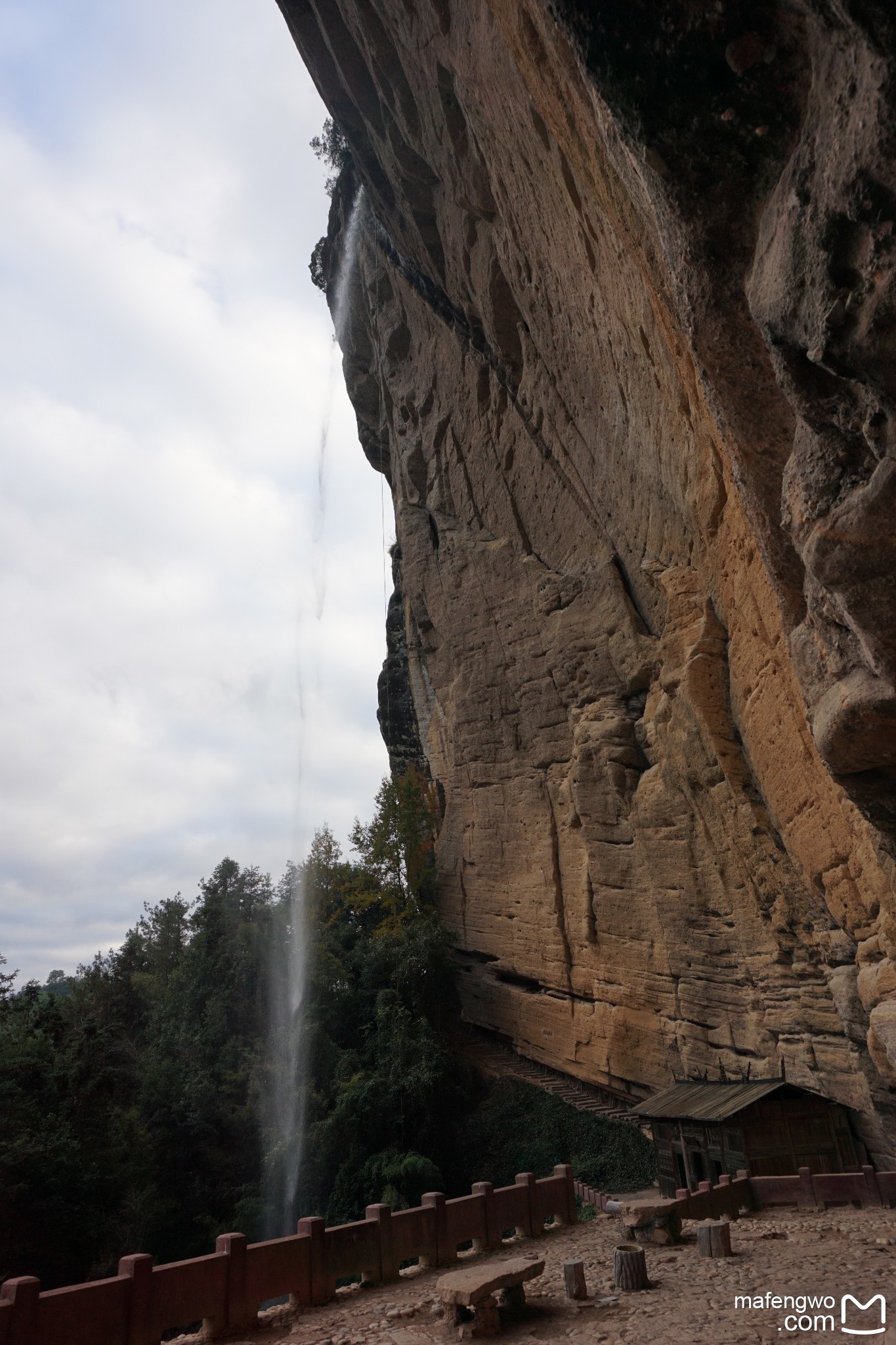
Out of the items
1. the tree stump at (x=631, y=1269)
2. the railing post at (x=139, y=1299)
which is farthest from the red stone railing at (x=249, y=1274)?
the tree stump at (x=631, y=1269)

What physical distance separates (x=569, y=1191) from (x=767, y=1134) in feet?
12.0

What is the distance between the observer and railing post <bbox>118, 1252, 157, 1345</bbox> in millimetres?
5730

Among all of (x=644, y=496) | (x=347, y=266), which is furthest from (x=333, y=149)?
(x=644, y=496)

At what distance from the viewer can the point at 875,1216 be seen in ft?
26.5

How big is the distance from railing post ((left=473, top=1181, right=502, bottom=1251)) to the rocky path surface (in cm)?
30

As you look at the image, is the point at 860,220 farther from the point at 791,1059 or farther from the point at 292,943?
the point at 292,943

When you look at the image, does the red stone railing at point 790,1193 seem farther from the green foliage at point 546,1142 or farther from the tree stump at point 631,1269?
the green foliage at point 546,1142

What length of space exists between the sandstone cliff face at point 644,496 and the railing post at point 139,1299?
6511 millimetres

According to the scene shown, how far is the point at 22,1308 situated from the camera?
5.31 metres

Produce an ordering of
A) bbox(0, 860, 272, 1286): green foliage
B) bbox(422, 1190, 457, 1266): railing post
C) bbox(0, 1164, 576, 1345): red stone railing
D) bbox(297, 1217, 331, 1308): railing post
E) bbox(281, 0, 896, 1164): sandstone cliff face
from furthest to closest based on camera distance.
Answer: bbox(0, 860, 272, 1286): green foliage, bbox(422, 1190, 457, 1266): railing post, bbox(297, 1217, 331, 1308): railing post, bbox(0, 1164, 576, 1345): red stone railing, bbox(281, 0, 896, 1164): sandstone cliff face

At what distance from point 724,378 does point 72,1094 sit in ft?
55.2

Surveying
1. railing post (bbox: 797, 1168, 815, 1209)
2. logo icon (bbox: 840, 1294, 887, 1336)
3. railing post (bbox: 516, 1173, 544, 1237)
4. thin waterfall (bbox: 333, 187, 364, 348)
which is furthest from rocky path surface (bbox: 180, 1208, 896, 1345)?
thin waterfall (bbox: 333, 187, 364, 348)

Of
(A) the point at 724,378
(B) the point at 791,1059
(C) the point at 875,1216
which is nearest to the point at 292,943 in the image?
(B) the point at 791,1059

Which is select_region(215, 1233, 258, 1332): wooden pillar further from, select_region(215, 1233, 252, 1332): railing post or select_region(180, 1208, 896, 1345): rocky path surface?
select_region(180, 1208, 896, 1345): rocky path surface
